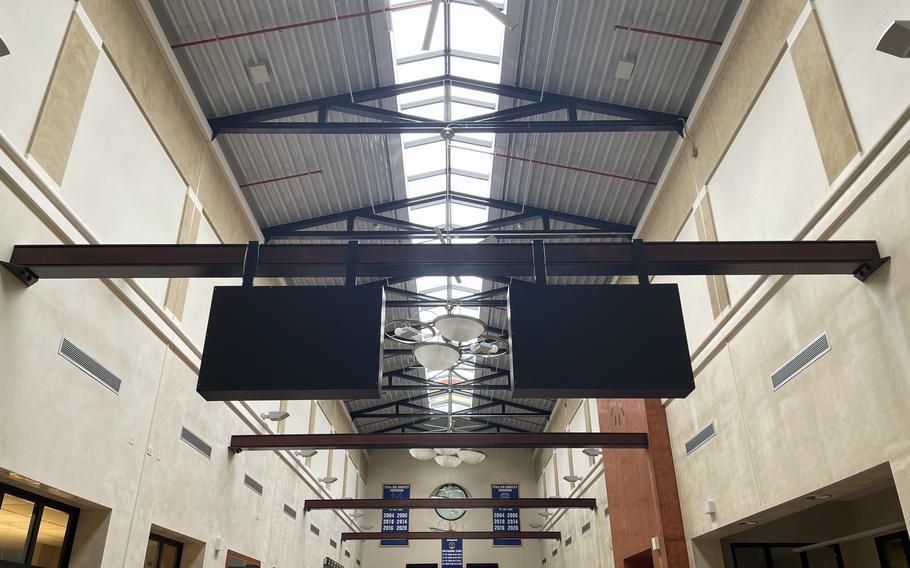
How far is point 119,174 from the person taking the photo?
8117 mm

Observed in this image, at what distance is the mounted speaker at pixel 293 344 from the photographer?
4914mm

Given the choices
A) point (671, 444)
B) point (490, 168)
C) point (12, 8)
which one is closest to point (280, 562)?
point (671, 444)

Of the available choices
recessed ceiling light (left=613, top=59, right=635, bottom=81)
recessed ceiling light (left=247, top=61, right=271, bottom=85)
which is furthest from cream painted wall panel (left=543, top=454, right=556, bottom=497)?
recessed ceiling light (left=247, top=61, right=271, bottom=85)

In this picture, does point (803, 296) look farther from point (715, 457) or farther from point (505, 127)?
point (505, 127)

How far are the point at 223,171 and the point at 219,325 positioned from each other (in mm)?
7274

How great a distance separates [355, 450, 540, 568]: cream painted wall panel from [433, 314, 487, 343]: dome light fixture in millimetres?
19426

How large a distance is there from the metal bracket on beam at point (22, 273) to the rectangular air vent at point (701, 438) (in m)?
9.39

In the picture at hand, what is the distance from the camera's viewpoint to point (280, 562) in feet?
50.8

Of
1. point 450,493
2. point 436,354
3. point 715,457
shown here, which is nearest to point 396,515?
point 450,493

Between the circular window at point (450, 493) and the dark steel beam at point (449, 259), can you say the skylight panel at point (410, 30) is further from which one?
the circular window at point (450, 493)

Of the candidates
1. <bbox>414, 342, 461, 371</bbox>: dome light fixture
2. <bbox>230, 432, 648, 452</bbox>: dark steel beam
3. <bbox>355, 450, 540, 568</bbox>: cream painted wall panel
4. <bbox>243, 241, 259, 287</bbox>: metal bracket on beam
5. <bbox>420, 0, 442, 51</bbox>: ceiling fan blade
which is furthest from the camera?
<bbox>355, 450, 540, 568</bbox>: cream painted wall panel

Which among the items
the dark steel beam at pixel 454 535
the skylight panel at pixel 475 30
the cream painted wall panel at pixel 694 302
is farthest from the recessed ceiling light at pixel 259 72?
the dark steel beam at pixel 454 535

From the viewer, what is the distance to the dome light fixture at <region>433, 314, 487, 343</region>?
12328mm

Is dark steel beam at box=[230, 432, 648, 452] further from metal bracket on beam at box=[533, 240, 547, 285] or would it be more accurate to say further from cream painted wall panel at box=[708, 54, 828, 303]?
metal bracket on beam at box=[533, 240, 547, 285]
